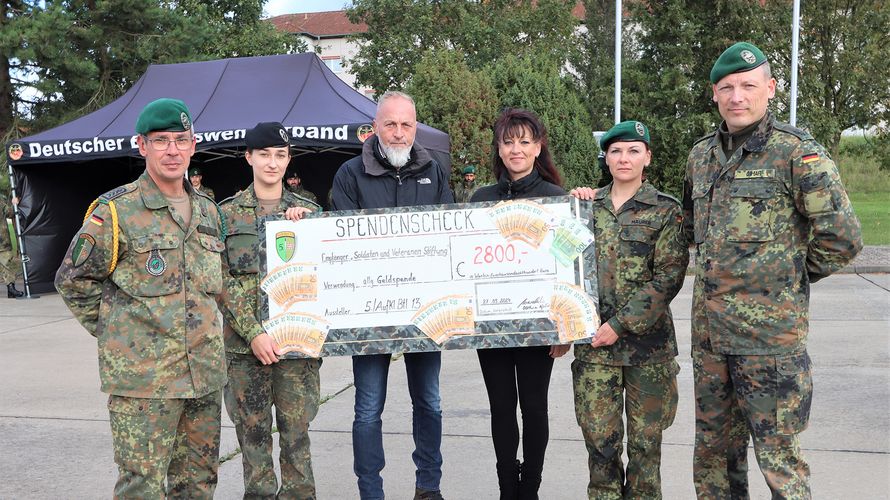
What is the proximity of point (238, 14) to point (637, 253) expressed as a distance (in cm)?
2977

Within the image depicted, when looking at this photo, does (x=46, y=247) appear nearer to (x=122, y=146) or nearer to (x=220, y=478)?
(x=122, y=146)

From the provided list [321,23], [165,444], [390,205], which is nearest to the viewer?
[165,444]

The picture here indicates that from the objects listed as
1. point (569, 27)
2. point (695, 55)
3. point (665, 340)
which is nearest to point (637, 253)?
point (665, 340)

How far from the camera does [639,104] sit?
2206cm

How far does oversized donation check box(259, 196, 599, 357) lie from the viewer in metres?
3.46

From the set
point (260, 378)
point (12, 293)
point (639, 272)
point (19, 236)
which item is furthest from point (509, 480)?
point (12, 293)

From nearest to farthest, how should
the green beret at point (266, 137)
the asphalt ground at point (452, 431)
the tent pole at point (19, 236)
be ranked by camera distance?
the green beret at point (266, 137) < the asphalt ground at point (452, 431) < the tent pole at point (19, 236)

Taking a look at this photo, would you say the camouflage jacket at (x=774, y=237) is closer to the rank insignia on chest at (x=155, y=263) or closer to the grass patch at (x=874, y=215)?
the rank insignia on chest at (x=155, y=263)

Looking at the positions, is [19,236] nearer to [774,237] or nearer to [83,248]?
[83,248]

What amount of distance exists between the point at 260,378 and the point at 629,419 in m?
1.69

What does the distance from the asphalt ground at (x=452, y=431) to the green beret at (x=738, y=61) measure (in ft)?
7.28

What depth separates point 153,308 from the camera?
292 cm

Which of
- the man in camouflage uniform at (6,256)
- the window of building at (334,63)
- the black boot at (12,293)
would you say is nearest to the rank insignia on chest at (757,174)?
the black boot at (12,293)

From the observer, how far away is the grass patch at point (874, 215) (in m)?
18.0
